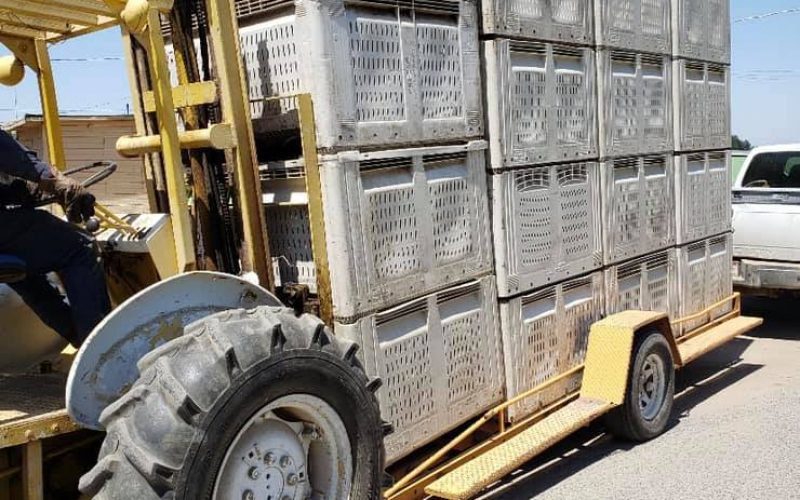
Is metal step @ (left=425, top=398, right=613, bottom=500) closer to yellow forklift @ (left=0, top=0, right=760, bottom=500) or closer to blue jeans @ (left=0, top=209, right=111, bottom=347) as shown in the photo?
yellow forklift @ (left=0, top=0, right=760, bottom=500)

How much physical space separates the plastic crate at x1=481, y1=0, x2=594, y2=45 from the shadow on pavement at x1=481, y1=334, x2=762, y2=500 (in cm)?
301

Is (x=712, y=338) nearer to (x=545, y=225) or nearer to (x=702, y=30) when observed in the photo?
(x=702, y=30)

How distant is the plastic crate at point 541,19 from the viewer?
4992 mm

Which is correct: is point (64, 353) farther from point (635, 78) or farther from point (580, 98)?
point (635, 78)

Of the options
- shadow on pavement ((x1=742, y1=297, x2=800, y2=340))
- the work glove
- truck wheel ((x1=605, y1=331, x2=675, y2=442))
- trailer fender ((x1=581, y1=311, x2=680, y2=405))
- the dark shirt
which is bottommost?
shadow on pavement ((x1=742, y1=297, x2=800, y2=340))

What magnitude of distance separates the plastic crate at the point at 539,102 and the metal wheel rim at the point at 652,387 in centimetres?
174

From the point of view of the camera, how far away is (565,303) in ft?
18.9

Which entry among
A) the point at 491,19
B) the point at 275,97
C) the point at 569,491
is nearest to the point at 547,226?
the point at 491,19

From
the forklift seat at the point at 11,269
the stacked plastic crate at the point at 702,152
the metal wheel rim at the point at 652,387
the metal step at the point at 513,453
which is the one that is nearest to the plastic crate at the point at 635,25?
the stacked plastic crate at the point at 702,152

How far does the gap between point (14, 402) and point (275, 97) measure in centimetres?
186

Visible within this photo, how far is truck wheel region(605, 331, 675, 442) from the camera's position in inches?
237

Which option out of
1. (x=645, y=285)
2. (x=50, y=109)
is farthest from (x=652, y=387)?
(x=50, y=109)

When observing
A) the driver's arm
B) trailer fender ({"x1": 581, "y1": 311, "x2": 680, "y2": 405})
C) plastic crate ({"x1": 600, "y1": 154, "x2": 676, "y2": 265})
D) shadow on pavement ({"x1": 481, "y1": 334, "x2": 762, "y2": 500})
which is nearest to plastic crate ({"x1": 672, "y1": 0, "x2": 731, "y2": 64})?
plastic crate ({"x1": 600, "y1": 154, "x2": 676, "y2": 265})

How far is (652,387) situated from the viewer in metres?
6.46
